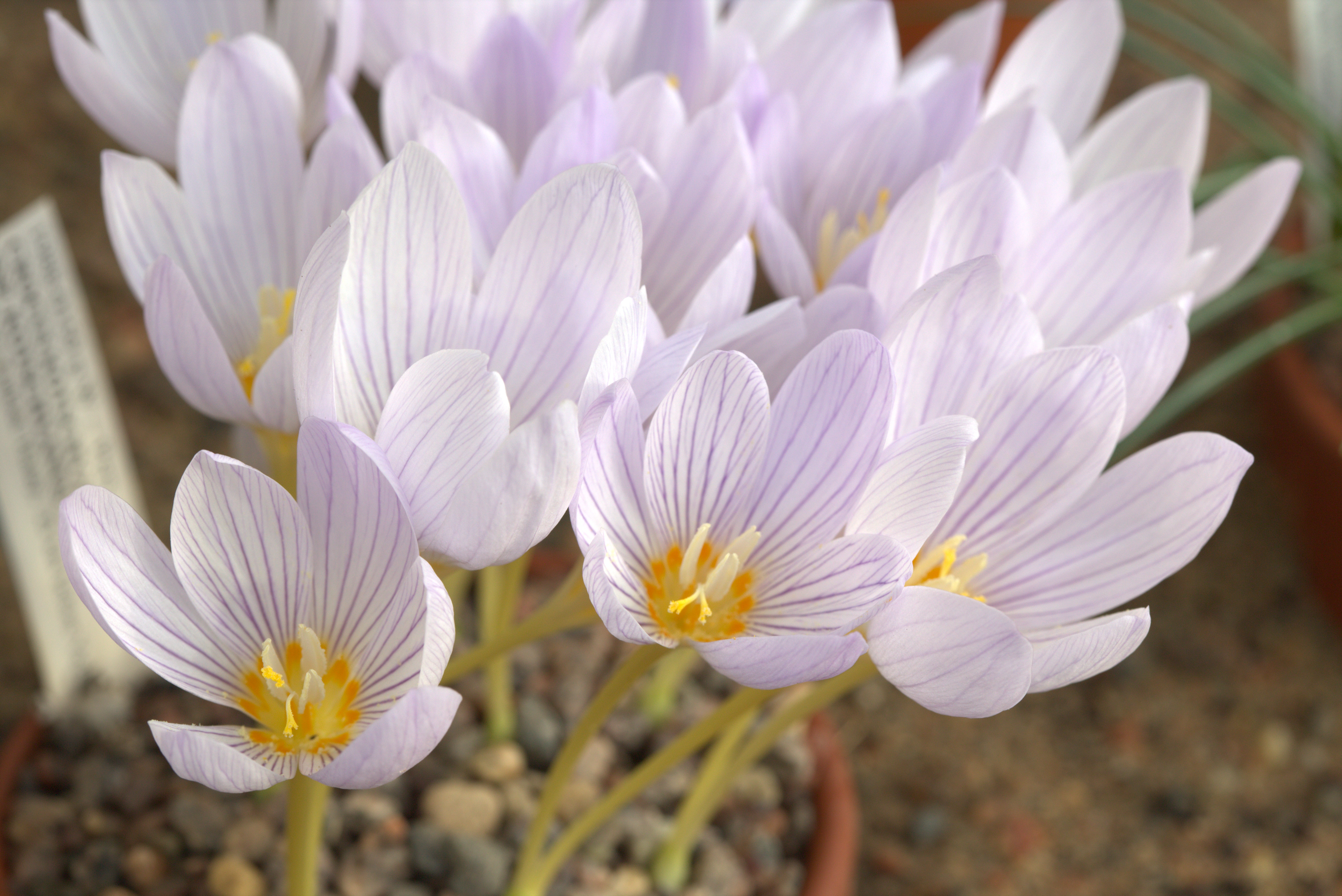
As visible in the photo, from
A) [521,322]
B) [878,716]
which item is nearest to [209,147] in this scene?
[521,322]

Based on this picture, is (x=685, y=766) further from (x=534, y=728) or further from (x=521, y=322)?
(x=521, y=322)

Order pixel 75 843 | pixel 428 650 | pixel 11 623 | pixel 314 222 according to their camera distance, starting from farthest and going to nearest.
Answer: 1. pixel 11 623
2. pixel 75 843
3. pixel 314 222
4. pixel 428 650

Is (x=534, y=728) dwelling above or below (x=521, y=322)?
below

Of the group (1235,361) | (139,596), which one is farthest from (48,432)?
(1235,361)

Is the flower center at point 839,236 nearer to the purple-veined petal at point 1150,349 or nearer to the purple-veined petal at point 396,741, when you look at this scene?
the purple-veined petal at point 1150,349

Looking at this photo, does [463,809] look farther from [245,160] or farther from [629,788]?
[245,160]

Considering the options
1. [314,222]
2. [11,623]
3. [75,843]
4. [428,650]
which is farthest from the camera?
[11,623]
